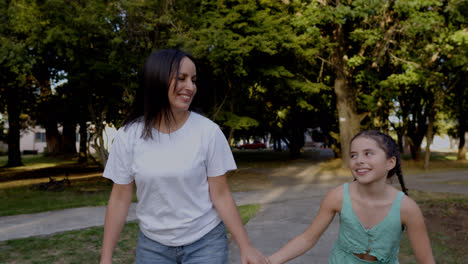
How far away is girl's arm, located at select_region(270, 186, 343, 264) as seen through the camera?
2.52 metres

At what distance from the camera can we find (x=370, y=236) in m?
2.40

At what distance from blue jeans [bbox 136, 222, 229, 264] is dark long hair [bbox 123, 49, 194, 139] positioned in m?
0.62

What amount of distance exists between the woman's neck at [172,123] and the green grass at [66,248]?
336cm

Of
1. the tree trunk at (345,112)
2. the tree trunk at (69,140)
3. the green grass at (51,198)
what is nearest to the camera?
the green grass at (51,198)

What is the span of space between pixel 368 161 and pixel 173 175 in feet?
3.58

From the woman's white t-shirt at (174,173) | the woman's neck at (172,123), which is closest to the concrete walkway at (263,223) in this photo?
the woman's white t-shirt at (174,173)

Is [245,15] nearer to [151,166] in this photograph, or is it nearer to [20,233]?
[20,233]

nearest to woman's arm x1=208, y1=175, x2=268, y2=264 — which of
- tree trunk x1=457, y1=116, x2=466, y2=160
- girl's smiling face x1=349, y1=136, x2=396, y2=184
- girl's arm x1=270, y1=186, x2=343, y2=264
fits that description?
girl's arm x1=270, y1=186, x2=343, y2=264

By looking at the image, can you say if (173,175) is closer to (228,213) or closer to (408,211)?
(228,213)

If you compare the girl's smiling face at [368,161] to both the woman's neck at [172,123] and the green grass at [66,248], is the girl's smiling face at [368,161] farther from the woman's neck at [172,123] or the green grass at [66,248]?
the green grass at [66,248]

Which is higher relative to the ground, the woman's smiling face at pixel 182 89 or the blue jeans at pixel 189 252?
the woman's smiling face at pixel 182 89

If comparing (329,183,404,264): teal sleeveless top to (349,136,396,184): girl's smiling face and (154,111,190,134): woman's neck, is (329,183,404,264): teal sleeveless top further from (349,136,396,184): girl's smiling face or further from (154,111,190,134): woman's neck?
(154,111,190,134): woman's neck

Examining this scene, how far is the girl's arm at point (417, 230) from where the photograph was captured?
233cm

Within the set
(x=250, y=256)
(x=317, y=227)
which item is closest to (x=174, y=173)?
(x=250, y=256)
